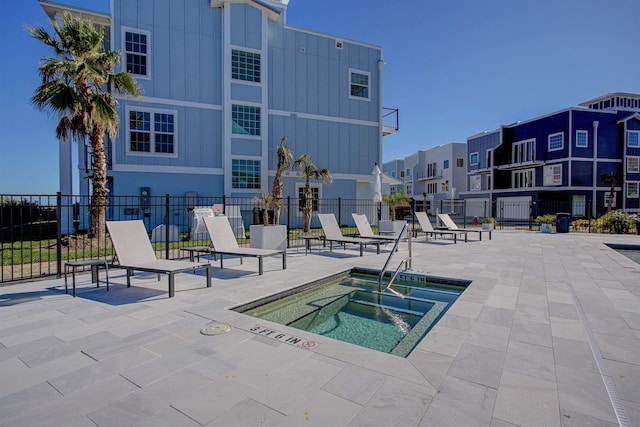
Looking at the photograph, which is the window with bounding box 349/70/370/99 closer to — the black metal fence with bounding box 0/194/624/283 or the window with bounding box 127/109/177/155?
the black metal fence with bounding box 0/194/624/283

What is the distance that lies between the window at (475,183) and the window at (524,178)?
397cm

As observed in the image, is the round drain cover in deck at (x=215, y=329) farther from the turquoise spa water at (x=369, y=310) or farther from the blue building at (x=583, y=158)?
the blue building at (x=583, y=158)

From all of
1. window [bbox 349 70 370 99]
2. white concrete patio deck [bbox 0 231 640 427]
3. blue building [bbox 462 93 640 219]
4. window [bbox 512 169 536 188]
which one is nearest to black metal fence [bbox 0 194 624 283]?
blue building [bbox 462 93 640 219]

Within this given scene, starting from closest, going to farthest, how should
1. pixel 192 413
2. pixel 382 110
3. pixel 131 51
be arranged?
pixel 192 413
pixel 131 51
pixel 382 110

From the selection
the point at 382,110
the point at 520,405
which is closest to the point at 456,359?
the point at 520,405

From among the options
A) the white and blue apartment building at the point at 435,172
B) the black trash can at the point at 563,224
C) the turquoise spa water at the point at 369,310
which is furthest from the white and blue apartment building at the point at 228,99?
the white and blue apartment building at the point at 435,172

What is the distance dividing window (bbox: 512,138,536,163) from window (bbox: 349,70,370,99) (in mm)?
21188

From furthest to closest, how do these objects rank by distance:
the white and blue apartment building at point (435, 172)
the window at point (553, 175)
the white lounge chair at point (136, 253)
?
the white and blue apartment building at point (435, 172) < the window at point (553, 175) < the white lounge chair at point (136, 253)

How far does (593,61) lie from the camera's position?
12.2 metres

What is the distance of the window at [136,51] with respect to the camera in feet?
53.4

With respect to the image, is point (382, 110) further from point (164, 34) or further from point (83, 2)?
point (83, 2)

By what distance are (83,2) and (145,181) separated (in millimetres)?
8930

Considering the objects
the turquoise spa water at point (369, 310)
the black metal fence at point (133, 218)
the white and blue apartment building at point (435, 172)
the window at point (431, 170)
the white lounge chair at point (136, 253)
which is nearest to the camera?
the turquoise spa water at point (369, 310)

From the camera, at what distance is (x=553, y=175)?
31.6m
